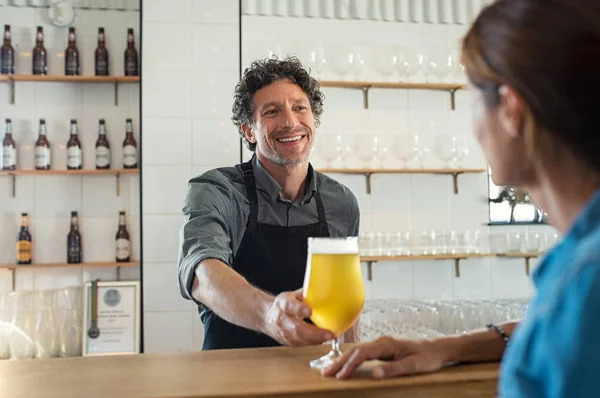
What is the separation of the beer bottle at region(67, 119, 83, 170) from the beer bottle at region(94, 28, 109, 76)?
1.10ft

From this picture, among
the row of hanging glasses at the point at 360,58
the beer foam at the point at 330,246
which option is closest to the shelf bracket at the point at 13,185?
the row of hanging glasses at the point at 360,58

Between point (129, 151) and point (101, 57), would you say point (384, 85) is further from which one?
point (101, 57)

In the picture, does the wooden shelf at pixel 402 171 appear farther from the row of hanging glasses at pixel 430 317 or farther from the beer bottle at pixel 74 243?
the beer bottle at pixel 74 243

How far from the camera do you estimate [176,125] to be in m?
3.75

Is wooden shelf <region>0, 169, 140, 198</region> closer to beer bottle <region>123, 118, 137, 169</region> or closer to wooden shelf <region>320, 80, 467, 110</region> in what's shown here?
beer bottle <region>123, 118, 137, 169</region>

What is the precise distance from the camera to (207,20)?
3814 millimetres

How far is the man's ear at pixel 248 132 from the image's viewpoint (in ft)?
7.83

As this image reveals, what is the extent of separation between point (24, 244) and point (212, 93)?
4.58 ft

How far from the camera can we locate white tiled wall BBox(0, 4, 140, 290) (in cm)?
393

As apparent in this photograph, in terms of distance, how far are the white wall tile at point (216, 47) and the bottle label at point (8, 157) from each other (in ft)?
3.87

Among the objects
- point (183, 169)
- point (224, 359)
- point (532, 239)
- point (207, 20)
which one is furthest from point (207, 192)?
point (532, 239)

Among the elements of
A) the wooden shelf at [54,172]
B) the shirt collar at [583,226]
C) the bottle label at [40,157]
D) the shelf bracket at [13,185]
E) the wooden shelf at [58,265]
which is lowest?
the wooden shelf at [58,265]

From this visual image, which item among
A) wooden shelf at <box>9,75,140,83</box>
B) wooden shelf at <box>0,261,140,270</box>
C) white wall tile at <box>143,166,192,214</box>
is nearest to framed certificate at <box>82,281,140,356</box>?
wooden shelf at <box>0,261,140,270</box>

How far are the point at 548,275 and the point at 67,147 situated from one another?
376cm
